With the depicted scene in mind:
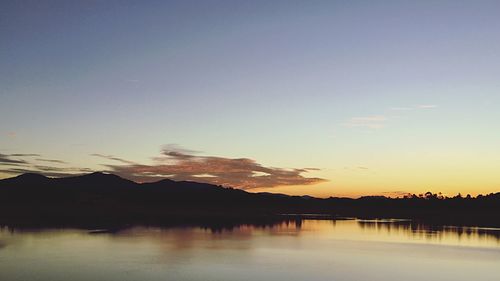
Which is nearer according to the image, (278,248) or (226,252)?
(226,252)

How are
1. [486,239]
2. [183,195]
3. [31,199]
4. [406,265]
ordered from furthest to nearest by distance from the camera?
[183,195] < [31,199] < [486,239] < [406,265]

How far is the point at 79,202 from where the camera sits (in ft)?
373

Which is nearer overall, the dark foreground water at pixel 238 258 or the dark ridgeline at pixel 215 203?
the dark foreground water at pixel 238 258

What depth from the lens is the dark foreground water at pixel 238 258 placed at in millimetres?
20203

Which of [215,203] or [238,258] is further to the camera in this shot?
[215,203]

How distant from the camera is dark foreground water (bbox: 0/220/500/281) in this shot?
20.2 meters

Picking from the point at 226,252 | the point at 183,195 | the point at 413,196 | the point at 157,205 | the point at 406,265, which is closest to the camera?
the point at 406,265

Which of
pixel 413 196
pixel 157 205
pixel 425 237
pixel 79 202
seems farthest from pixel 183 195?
pixel 425 237

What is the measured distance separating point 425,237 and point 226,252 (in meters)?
19.3

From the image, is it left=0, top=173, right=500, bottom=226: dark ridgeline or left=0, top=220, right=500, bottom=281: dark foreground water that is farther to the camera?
left=0, top=173, right=500, bottom=226: dark ridgeline

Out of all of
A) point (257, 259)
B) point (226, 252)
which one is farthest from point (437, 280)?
point (226, 252)

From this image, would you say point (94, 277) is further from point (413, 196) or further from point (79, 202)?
point (413, 196)

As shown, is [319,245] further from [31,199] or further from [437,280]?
[31,199]

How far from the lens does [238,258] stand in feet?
83.6
